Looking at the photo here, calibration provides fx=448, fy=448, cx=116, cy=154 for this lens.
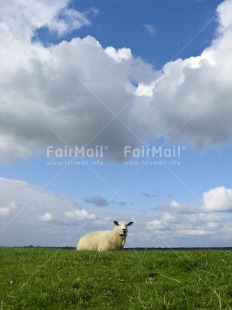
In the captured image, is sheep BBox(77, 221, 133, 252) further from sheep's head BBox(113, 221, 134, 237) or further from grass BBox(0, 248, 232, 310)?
grass BBox(0, 248, 232, 310)

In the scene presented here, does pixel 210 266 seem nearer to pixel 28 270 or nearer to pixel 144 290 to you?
pixel 144 290

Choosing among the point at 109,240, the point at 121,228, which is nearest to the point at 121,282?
the point at 121,228

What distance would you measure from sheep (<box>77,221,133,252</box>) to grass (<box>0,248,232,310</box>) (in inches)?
351

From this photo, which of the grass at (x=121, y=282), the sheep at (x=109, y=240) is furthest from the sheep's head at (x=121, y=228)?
the grass at (x=121, y=282)

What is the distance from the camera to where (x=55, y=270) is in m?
20.0

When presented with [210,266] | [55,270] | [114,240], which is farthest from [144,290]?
[114,240]

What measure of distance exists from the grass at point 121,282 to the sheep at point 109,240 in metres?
8.91

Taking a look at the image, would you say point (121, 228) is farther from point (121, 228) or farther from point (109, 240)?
point (109, 240)

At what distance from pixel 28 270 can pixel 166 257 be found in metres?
6.32

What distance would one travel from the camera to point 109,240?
31625 millimetres

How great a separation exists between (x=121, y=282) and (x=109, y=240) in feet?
46.1

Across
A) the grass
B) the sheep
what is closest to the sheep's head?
the sheep

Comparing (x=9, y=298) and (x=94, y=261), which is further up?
(x=94, y=261)

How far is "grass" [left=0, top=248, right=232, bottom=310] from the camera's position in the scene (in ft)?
51.0
